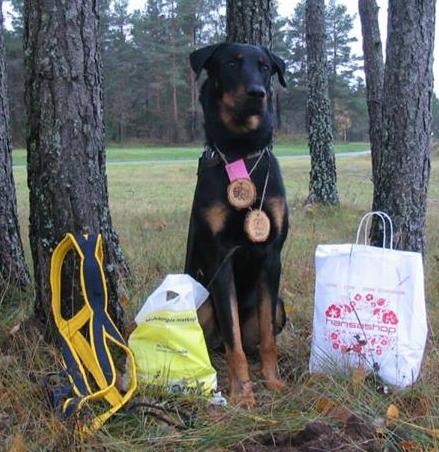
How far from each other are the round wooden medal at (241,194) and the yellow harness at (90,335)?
66 centimetres

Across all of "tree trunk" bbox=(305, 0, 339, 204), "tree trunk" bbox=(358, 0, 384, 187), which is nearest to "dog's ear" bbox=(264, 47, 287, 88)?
"tree trunk" bbox=(358, 0, 384, 187)

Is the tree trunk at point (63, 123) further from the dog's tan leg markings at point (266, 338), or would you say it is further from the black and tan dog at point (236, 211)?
the dog's tan leg markings at point (266, 338)

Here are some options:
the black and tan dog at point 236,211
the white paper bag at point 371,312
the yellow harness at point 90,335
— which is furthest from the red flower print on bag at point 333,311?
the yellow harness at point 90,335

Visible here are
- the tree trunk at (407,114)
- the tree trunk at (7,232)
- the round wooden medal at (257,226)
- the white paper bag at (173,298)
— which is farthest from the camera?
the tree trunk at (7,232)

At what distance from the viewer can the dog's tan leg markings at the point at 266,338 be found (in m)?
3.32

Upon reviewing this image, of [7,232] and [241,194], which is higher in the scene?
[241,194]

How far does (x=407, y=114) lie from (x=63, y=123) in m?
2.22

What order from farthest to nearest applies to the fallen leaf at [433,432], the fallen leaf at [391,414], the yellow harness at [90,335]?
the yellow harness at [90,335] → the fallen leaf at [391,414] → the fallen leaf at [433,432]

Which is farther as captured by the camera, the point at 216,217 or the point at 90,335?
the point at 216,217

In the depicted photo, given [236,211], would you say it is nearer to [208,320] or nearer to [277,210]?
[277,210]

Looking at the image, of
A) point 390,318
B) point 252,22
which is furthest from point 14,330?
point 252,22

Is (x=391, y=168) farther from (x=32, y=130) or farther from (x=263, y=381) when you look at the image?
(x=32, y=130)

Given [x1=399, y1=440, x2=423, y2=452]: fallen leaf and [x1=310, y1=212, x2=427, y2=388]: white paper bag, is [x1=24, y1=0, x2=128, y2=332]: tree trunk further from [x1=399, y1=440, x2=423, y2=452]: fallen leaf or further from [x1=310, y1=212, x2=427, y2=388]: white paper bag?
[x1=399, y1=440, x2=423, y2=452]: fallen leaf

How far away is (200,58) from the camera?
11.0ft
